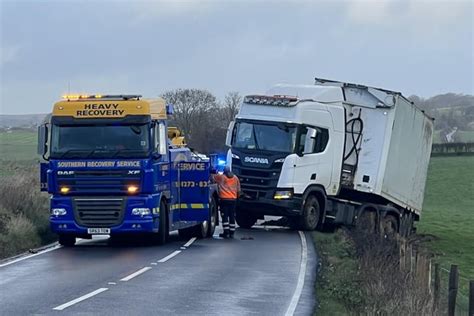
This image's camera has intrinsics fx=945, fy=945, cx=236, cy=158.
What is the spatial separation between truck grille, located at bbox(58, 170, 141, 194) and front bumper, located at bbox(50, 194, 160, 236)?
0.65 ft

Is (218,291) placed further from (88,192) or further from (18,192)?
Result: (18,192)

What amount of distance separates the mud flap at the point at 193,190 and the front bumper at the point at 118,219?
2515mm

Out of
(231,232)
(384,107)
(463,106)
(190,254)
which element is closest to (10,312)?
(190,254)

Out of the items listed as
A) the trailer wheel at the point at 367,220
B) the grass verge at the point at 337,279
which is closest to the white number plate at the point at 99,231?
the grass verge at the point at 337,279

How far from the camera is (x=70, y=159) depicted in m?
20.2

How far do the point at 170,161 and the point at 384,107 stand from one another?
7.59m

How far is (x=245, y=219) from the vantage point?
2848cm

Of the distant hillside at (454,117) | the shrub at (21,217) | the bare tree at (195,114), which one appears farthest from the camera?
the distant hillside at (454,117)

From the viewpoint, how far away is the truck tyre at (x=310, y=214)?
26406 millimetres

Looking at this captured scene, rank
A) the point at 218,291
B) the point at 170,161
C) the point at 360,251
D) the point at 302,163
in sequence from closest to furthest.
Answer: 1. the point at 218,291
2. the point at 360,251
3. the point at 170,161
4. the point at 302,163

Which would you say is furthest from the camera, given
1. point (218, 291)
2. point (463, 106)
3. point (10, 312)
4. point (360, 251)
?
point (463, 106)

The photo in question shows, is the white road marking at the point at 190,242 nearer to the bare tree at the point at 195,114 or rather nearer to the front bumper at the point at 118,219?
the front bumper at the point at 118,219

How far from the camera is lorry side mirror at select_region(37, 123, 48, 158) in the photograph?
20.4 metres

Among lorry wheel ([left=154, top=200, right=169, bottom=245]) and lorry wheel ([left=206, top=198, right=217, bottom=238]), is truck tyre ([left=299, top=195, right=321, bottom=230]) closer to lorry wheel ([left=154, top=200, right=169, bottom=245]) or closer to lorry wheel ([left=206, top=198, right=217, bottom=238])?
lorry wheel ([left=206, top=198, right=217, bottom=238])
